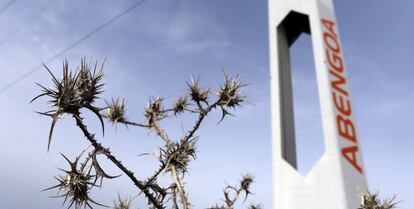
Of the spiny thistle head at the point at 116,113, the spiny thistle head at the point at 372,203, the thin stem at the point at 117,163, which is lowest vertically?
the spiny thistle head at the point at 372,203

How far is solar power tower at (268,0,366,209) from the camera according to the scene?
4.00 m

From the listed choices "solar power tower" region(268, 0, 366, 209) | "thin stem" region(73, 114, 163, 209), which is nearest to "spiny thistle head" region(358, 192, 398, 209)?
"solar power tower" region(268, 0, 366, 209)

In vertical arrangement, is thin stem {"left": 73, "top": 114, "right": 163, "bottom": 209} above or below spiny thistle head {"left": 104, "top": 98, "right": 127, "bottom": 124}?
below

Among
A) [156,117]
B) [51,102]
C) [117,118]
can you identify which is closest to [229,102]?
[156,117]

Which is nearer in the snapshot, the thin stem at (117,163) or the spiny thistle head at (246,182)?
the thin stem at (117,163)

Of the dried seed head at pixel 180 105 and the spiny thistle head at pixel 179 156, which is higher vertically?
the dried seed head at pixel 180 105

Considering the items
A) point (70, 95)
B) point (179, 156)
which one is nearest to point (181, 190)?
point (179, 156)

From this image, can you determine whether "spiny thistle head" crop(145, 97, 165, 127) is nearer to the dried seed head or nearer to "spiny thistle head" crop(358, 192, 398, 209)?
the dried seed head

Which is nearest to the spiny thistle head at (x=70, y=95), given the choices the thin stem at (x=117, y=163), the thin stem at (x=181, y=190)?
the thin stem at (x=117, y=163)

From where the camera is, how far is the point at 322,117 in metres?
4.30

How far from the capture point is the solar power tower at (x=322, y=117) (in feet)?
13.1

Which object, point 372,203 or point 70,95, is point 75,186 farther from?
point 372,203

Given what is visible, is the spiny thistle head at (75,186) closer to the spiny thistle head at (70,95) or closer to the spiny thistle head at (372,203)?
the spiny thistle head at (70,95)

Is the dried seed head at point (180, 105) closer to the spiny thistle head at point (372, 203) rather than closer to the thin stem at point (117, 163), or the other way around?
the thin stem at point (117, 163)
